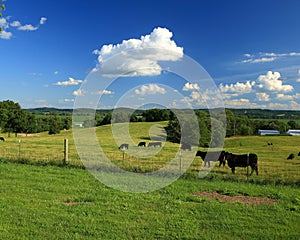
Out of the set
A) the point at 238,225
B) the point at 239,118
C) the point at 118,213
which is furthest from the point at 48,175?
the point at 239,118

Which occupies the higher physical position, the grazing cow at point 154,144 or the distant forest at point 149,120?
the distant forest at point 149,120

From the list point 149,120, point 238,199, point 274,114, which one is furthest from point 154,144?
point 274,114

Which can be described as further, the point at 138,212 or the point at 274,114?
the point at 274,114

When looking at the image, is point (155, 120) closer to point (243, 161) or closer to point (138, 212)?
point (243, 161)

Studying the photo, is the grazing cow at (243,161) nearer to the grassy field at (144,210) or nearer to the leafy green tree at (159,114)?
the grassy field at (144,210)

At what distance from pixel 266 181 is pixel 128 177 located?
5.59m

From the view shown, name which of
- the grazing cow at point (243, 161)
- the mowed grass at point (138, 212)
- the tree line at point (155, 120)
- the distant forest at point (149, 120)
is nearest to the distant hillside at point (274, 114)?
the distant forest at point (149, 120)

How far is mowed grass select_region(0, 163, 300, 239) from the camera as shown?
6.49 meters

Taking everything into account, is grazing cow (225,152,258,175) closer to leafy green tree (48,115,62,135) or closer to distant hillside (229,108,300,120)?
leafy green tree (48,115,62,135)

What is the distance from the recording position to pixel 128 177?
12750 millimetres

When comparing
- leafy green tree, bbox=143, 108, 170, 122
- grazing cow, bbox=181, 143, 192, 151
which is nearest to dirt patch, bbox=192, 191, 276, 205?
grazing cow, bbox=181, 143, 192, 151

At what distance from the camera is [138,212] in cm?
790

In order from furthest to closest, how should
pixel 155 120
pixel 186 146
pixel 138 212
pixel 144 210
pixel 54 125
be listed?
1. pixel 54 125
2. pixel 155 120
3. pixel 186 146
4. pixel 144 210
5. pixel 138 212

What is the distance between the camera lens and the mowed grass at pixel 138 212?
6488 millimetres
